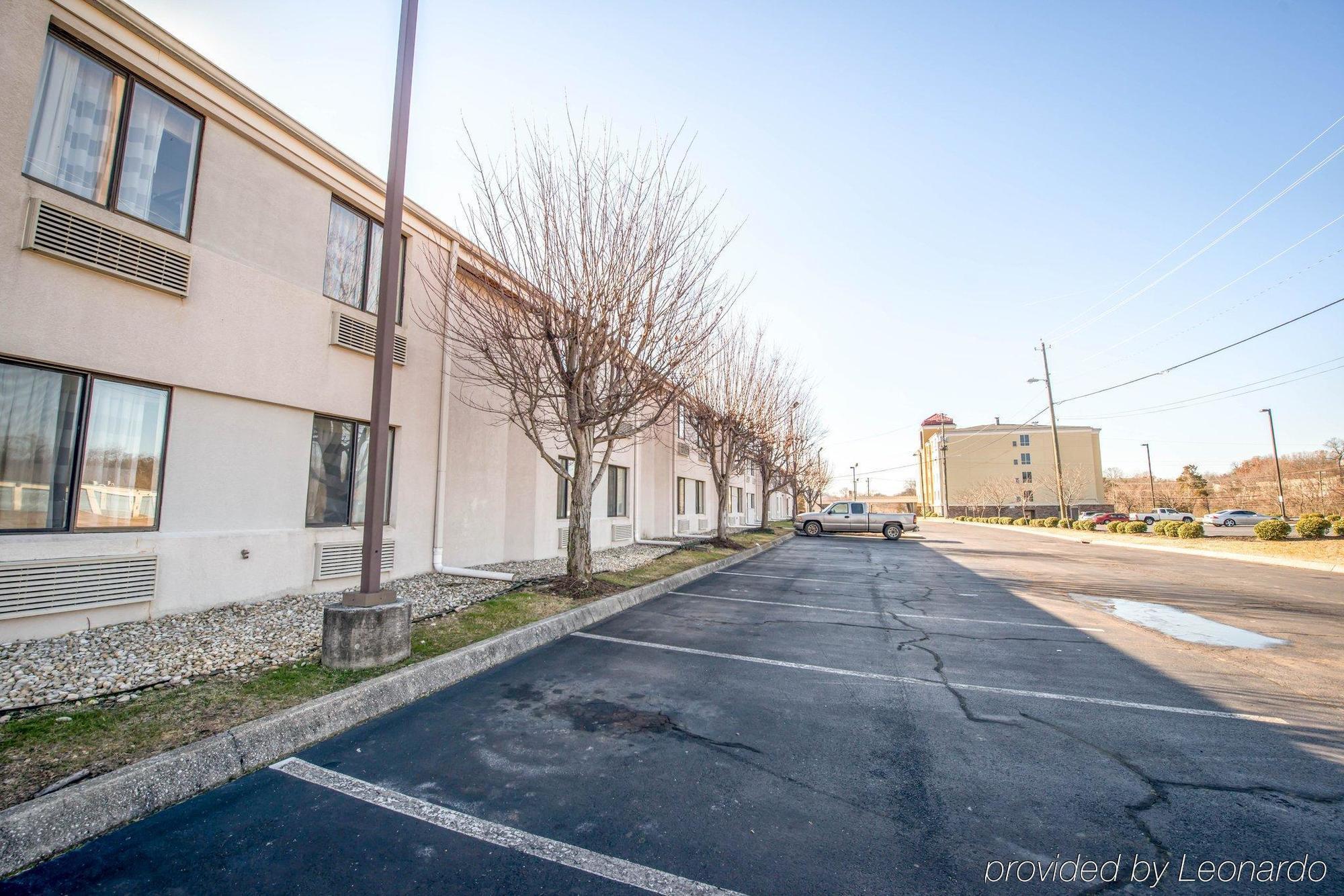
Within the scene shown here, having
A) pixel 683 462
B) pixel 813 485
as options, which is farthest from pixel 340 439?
pixel 813 485

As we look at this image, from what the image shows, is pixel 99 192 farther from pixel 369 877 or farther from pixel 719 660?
pixel 719 660

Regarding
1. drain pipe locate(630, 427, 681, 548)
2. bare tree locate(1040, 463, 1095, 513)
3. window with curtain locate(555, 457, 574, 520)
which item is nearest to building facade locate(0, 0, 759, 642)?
window with curtain locate(555, 457, 574, 520)

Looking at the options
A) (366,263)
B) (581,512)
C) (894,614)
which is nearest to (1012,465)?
(894,614)

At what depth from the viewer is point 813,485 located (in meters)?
46.6

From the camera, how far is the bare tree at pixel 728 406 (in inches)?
722

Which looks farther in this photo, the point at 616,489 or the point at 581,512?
the point at 616,489

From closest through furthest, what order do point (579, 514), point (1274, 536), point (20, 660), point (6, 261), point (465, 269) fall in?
1. point (20, 660)
2. point (6, 261)
3. point (579, 514)
4. point (465, 269)
5. point (1274, 536)

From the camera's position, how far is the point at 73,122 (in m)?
5.68

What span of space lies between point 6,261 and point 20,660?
11.8ft

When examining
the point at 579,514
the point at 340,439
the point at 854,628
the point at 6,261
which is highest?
the point at 6,261

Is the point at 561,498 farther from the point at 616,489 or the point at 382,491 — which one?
the point at 382,491

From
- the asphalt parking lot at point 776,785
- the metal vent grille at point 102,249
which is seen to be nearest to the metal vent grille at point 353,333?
the metal vent grille at point 102,249

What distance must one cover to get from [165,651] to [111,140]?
18.2 feet

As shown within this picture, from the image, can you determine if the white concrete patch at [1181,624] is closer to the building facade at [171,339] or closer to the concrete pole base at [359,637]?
the concrete pole base at [359,637]
